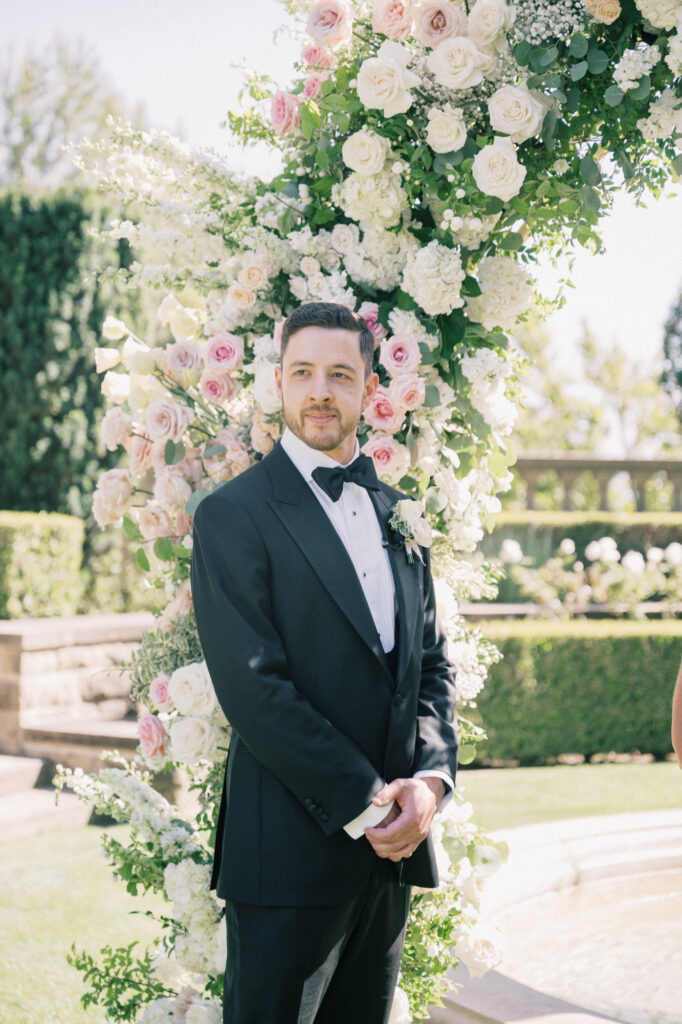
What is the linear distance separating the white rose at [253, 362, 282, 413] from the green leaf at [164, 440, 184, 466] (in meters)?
0.30

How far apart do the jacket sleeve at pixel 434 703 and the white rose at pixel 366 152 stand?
105cm

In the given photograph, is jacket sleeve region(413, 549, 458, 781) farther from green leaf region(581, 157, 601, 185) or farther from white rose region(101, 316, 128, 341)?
white rose region(101, 316, 128, 341)

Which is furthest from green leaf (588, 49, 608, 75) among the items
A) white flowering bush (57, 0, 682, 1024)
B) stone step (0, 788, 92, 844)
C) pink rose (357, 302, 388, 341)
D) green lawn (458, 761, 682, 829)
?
stone step (0, 788, 92, 844)

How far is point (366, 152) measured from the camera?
107 inches

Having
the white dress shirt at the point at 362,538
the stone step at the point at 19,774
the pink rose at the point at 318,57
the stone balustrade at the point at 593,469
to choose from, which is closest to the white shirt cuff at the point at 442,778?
the white dress shirt at the point at 362,538

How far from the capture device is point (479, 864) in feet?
9.16

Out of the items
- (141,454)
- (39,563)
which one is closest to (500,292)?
(141,454)

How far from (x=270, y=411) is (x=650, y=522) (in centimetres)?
864

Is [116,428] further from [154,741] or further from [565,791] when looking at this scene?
[565,791]

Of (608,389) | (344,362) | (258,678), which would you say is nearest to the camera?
(258,678)

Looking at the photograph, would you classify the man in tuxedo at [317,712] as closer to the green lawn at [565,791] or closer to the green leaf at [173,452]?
the green leaf at [173,452]

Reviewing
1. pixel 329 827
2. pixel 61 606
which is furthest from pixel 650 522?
pixel 329 827

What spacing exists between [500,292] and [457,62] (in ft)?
1.97

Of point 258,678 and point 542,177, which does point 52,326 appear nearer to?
point 542,177
